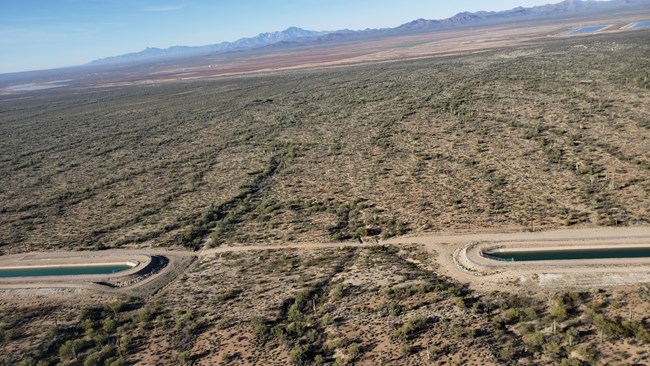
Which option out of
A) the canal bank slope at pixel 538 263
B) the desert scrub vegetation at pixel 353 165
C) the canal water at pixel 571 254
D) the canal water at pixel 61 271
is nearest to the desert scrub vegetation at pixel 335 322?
the canal bank slope at pixel 538 263

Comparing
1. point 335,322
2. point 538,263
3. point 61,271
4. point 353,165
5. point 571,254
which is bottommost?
point 335,322

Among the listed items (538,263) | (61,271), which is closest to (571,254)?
(538,263)

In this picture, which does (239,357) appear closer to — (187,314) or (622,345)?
(187,314)

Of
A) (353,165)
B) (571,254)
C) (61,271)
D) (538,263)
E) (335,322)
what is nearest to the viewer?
(335,322)

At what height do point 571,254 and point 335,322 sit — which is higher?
point 571,254

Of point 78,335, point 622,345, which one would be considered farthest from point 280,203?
point 622,345

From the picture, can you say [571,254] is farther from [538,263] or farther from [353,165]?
[353,165]

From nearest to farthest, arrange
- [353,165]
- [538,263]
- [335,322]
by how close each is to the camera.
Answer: [335,322] < [538,263] < [353,165]

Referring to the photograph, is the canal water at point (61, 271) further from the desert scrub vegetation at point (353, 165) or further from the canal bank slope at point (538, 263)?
the canal bank slope at point (538, 263)

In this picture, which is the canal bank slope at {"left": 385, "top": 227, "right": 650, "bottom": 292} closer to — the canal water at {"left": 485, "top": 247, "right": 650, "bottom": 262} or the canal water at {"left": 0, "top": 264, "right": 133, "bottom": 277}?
the canal water at {"left": 485, "top": 247, "right": 650, "bottom": 262}
